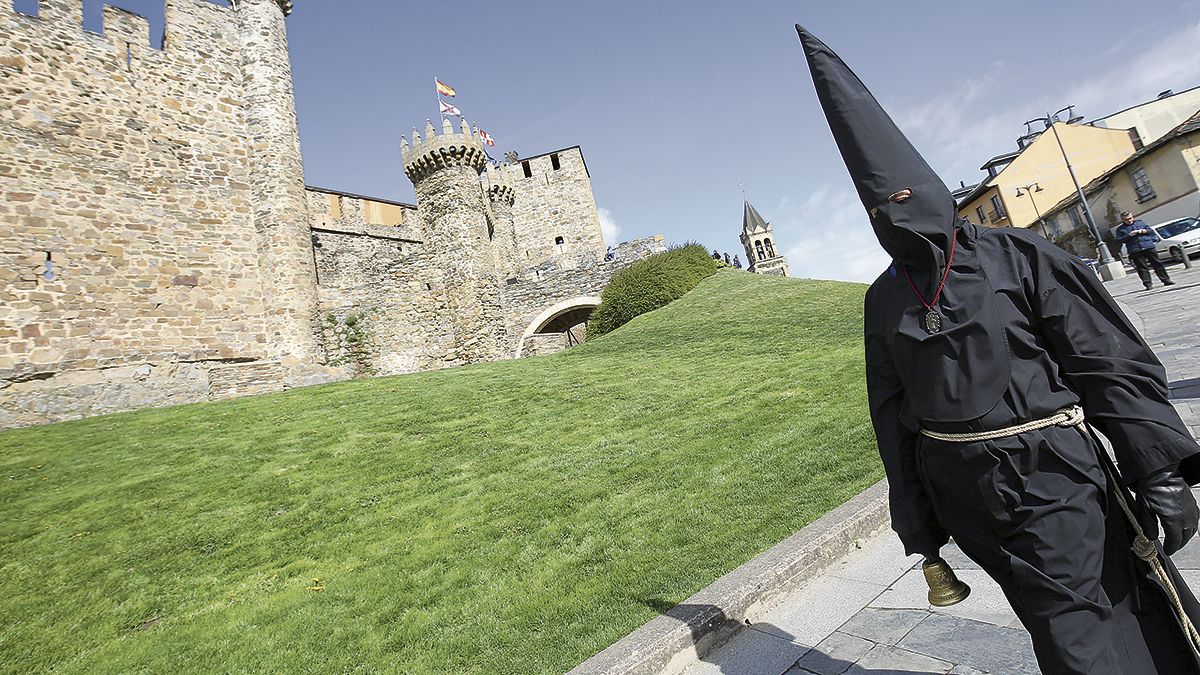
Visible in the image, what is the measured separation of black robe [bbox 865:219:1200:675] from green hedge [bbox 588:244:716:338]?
21601 mm

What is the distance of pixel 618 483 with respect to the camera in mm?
5961

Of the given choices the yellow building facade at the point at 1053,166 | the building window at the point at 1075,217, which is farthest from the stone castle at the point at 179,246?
the yellow building facade at the point at 1053,166

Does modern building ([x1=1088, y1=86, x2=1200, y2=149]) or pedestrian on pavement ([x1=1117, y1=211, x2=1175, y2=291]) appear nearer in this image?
pedestrian on pavement ([x1=1117, y1=211, x2=1175, y2=291])

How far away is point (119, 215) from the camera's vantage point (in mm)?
15000

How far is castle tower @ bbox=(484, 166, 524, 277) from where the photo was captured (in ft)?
120

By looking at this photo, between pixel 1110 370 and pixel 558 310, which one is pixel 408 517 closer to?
pixel 1110 370

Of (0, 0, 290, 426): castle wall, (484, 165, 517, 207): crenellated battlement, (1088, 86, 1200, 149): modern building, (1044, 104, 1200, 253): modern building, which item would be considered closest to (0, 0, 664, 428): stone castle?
(0, 0, 290, 426): castle wall

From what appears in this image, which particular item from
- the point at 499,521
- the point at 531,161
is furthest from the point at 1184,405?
the point at 531,161

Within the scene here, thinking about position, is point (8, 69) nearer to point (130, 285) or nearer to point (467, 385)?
point (130, 285)

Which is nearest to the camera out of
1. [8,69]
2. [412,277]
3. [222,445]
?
[222,445]

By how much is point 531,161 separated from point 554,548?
Result: 40.5 meters

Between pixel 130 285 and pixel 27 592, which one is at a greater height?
pixel 130 285

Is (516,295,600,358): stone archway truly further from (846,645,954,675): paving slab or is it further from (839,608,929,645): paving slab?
(846,645,954,675): paving slab

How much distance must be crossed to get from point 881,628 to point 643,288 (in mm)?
21359
